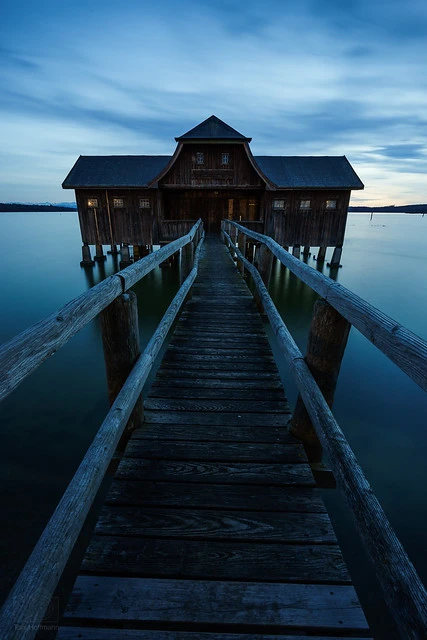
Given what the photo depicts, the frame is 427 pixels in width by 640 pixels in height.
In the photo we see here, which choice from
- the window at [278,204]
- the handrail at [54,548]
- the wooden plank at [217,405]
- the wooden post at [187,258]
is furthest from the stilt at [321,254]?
the handrail at [54,548]

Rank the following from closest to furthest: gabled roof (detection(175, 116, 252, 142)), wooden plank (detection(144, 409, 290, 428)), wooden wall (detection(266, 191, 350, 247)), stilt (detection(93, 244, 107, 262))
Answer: wooden plank (detection(144, 409, 290, 428))
gabled roof (detection(175, 116, 252, 142))
wooden wall (detection(266, 191, 350, 247))
stilt (detection(93, 244, 107, 262))

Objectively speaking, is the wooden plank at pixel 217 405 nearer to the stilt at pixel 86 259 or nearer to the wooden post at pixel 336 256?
the wooden post at pixel 336 256

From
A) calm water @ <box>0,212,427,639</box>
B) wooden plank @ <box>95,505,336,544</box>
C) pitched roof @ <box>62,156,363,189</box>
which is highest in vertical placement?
pitched roof @ <box>62,156,363,189</box>

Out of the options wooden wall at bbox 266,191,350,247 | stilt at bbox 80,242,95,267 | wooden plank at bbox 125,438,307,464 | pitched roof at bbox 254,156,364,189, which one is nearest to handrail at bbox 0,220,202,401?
wooden plank at bbox 125,438,307,464

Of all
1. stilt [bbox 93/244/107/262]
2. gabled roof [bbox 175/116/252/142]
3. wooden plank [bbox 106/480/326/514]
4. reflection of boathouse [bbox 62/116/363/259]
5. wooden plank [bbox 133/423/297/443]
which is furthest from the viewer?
stilt [bbox 93/244/107/262]

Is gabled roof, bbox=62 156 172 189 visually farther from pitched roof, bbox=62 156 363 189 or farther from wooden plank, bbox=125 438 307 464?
wooden plank, bbox=125 438 307 464

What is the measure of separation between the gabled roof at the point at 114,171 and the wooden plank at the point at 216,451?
16.9 meters

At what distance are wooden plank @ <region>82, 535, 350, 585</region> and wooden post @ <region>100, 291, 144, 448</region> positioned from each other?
105 cm

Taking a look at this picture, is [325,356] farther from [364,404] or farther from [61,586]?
[364,404]

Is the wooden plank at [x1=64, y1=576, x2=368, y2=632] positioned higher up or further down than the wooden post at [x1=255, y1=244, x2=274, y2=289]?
further down

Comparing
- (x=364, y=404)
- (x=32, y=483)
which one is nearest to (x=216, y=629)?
(x=32, y=483)

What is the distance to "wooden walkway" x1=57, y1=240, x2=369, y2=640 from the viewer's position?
1378mm

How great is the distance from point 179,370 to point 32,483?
2.80m

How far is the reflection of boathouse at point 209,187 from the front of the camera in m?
16.3
